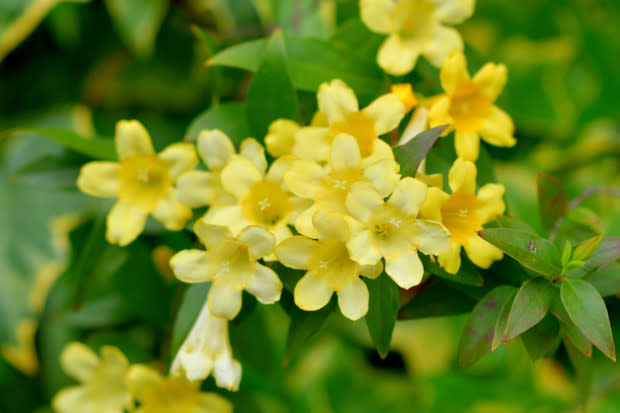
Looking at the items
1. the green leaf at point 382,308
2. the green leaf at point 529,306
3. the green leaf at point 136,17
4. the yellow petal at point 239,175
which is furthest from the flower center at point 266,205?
the green leaf at point 136,17

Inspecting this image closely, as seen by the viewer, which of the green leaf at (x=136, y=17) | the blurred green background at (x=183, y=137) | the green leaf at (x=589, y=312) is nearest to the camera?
the green leaf at (x=589, y=312)

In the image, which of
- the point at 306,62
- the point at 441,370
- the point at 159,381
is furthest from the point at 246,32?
the point at 441,370

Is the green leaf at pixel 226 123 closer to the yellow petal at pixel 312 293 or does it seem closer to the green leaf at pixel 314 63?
the green leaf at pixel 314 63

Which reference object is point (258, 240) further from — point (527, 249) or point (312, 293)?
point (527, 249)

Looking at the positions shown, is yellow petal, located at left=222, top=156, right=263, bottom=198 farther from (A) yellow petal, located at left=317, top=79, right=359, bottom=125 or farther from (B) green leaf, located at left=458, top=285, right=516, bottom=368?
(B) green leaf, located at left=458, top=285, right=516, bottom=368

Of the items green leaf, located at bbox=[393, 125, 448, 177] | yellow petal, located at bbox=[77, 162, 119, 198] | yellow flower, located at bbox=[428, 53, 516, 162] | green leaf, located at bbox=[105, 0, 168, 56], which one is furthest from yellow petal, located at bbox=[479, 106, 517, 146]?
green leaf, located at bbox=[105, 0, 168, 56]
